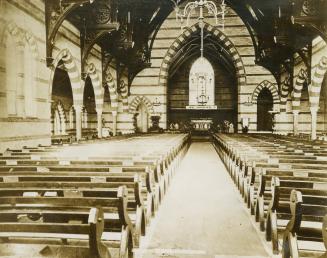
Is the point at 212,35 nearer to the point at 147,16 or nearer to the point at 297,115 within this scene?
the point at 147,16

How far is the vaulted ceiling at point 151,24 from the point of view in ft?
30.8

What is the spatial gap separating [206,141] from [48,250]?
19173mm

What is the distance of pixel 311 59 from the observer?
14086 millimetres

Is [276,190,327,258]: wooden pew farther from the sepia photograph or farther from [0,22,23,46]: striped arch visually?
[0,22,23,46]: striped arch

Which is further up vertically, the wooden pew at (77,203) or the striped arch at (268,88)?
the striped arch at (268,88)

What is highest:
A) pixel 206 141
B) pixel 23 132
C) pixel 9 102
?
pixel 9 102

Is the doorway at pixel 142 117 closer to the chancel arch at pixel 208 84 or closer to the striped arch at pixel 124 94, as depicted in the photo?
the striped arch at pixel 124 94

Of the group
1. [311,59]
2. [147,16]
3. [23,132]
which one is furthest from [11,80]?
[147,16]

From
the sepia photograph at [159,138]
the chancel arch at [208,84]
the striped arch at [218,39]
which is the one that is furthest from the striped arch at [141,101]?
the chancel arch at [208,84]

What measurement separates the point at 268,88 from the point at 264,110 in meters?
2.34

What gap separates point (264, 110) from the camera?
22750 millimetres

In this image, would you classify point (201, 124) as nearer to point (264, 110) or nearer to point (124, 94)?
point (264, 110)

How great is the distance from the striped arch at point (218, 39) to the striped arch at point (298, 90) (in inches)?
A: 172

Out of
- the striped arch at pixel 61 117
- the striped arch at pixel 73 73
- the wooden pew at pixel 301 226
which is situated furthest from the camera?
the striped arch at pixel 61 117
